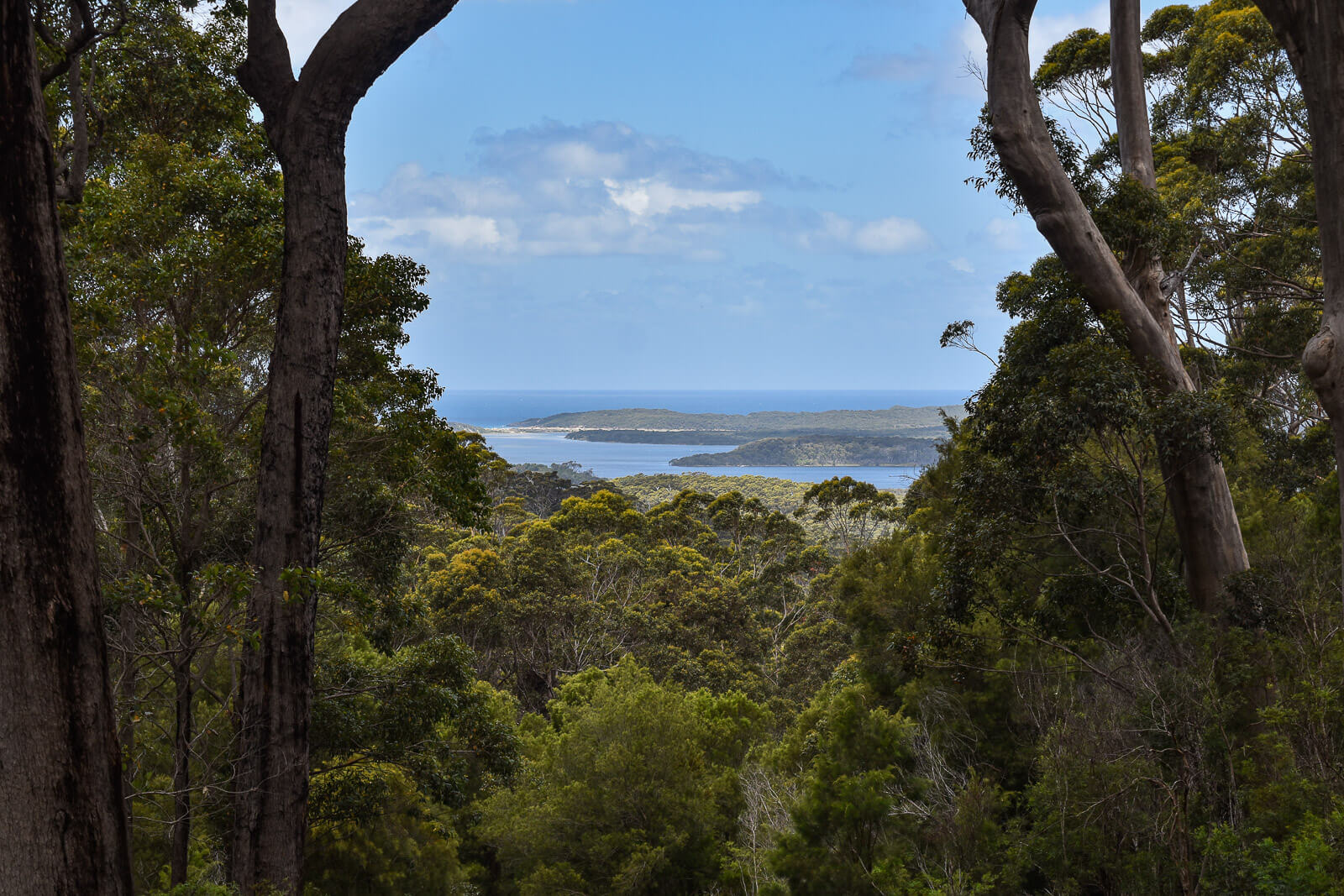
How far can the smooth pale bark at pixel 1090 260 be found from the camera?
807cm

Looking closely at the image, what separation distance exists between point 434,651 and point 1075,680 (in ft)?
24.1

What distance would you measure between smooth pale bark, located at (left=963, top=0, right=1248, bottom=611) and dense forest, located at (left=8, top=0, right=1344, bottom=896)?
0.04 meters

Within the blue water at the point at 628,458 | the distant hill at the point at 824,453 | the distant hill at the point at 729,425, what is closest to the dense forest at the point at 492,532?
the blue water at the point at 628,458

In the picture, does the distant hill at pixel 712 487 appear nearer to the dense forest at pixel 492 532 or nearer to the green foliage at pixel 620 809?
the green foliage at pixel 620 809

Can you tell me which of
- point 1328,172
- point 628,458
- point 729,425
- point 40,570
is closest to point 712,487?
point 1328,172

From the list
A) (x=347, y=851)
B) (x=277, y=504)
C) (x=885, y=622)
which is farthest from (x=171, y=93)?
(x=885, y=622)

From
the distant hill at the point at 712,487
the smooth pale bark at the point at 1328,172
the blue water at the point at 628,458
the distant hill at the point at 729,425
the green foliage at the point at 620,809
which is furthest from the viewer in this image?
the distant hill at the point at 729,425

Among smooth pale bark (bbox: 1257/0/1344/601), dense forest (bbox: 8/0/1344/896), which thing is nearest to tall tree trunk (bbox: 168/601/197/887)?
dense forest (bbox: 8/0/1344/896)

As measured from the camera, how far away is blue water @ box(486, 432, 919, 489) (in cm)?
8794

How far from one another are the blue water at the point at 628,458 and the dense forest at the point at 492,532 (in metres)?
58.0

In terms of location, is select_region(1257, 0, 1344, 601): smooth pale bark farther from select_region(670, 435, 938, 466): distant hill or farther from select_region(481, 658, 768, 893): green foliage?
select_region(670, 435, 938, 466): distant hill

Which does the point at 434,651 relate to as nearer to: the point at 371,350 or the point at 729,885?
the point at 371,350

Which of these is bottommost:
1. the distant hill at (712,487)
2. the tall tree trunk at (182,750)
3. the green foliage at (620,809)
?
the green foliage at (620,809)

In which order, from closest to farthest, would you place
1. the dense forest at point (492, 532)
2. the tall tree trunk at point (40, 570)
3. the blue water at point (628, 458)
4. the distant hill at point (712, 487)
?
the tall tree trunk at point (40, 570), the dense forest at point (492, 532), the distant hill at point (712, 487), the blue water at point (628, 458)
